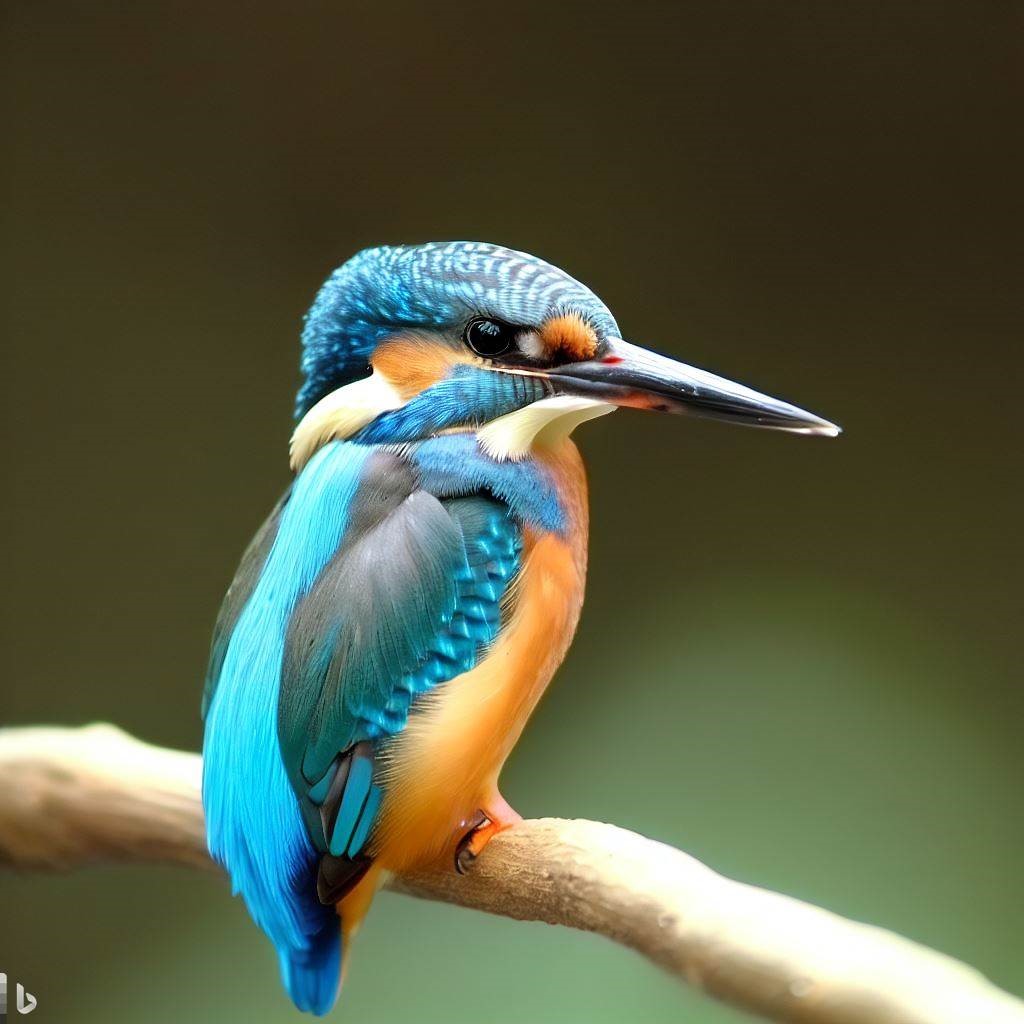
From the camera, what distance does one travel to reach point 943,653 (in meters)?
1.50

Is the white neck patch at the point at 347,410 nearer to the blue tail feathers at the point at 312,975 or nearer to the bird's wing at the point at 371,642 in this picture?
the bird's wing at the point at 371,642

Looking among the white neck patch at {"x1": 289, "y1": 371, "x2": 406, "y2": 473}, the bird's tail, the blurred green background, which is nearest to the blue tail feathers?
the bird's tail

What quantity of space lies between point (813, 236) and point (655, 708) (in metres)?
0.58

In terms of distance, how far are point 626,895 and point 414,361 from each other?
33cm

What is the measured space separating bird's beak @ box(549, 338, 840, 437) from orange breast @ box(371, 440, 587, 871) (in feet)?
0.24

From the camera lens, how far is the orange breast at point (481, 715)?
749 millimetres

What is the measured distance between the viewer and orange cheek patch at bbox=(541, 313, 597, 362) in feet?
2.47

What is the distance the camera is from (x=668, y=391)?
749 mm

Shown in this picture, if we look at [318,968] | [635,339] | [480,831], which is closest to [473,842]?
[480,831]

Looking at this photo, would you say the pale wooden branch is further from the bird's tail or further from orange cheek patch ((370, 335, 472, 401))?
orange cheek patch ((370, 335, 472, 401))

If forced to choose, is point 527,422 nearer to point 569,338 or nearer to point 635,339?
point 569,338

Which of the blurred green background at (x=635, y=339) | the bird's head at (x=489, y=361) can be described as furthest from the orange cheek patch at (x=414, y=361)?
the blurred green background at (x=635, y=339)

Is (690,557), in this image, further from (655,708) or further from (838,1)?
(838,1)

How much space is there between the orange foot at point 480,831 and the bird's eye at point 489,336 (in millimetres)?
280
